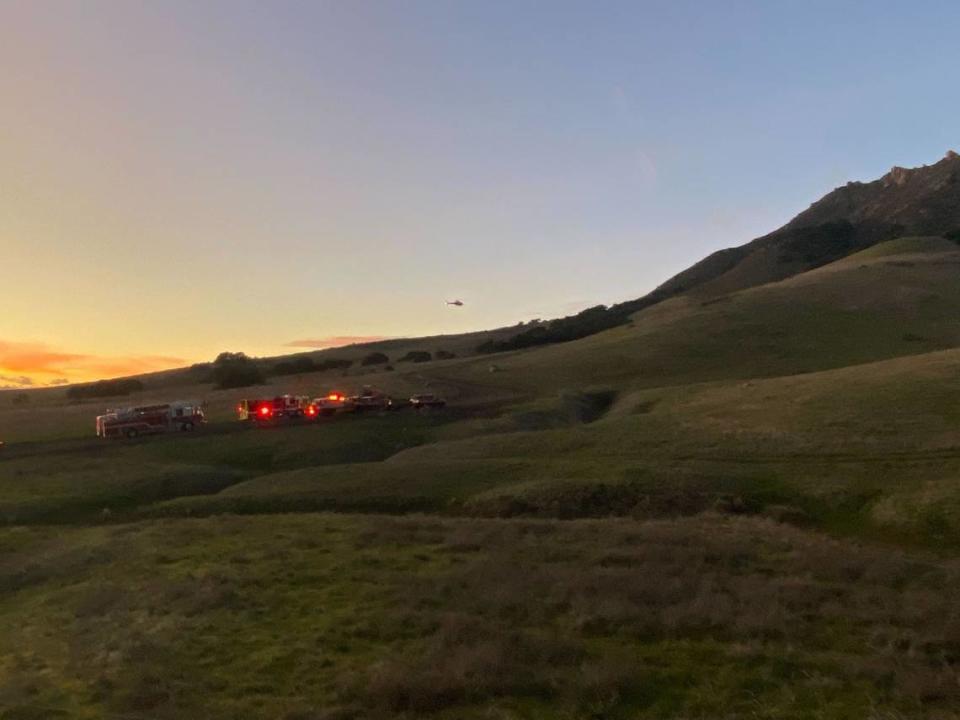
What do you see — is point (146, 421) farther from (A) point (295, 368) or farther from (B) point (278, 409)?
(A) point (295, 368)

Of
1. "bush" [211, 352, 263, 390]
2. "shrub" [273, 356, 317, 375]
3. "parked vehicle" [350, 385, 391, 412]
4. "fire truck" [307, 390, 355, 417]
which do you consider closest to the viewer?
"fire truck" [307, 390, 355, 417]

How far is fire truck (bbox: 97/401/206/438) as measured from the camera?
241ft

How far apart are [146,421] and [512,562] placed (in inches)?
2130

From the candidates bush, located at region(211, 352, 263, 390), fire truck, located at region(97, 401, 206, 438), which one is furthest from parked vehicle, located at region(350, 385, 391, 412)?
bush, located at region(211, 352, 263, 390)

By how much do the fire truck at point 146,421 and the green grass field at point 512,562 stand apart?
6.08m

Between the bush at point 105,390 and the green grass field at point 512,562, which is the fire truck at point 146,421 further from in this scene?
the bush at point 105,390

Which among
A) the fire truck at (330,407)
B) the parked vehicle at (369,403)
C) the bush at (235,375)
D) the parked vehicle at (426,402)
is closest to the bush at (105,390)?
the bush at (235,375)

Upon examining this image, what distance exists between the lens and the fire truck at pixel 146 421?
73.4 metres

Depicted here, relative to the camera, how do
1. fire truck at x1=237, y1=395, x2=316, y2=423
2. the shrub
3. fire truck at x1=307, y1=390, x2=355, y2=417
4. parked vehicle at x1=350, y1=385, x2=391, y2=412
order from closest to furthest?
fire truck at x1=237, y1=395, x2=316, y2=423 < fire truck at x1=307, y1=390, x2=355, y2=417 < parked vehicle at x1=350, y1=385, x2=391, y2=412 < the shrub

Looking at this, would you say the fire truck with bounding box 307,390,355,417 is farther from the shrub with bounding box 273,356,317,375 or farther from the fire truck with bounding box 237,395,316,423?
the shrub with bounding box 273,356,317,375

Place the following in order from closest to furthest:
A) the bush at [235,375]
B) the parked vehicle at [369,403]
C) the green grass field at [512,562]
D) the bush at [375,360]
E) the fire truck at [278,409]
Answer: the green grass field at [512,562] < the fire truck at [278,409] < the parked vehicle at [369,403] < the bush at [235,375] < the bush at [375,360]

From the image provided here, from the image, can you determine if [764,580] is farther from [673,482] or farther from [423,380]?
[423,380]

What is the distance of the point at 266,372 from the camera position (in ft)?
476

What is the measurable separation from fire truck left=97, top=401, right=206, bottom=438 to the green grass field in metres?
6.08
